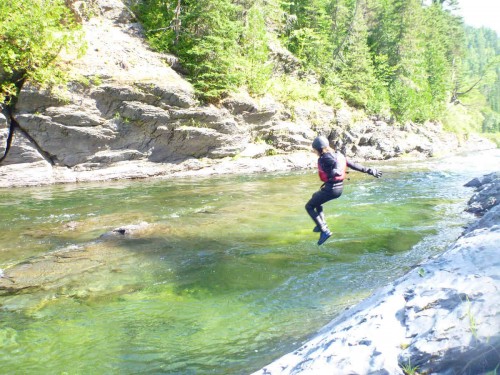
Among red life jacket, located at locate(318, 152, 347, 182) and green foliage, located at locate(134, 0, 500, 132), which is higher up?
green foliage, located at locate(134, 0, 500, 132)

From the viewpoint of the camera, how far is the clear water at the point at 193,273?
13.6ft

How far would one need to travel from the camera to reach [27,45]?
54.0 ft

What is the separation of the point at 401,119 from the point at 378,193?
80.8ft

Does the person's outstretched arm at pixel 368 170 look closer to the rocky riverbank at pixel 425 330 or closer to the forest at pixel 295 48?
the rocky riverbank at pixel 425 330

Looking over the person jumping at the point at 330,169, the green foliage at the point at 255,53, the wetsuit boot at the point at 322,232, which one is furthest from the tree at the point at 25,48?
the wetsuit boot at the point at 322,232

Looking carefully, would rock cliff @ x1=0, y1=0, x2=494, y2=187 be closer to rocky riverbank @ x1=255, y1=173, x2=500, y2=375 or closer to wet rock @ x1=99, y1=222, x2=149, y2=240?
wet rock @ x1=99, y1=222, x2=149, y2=240

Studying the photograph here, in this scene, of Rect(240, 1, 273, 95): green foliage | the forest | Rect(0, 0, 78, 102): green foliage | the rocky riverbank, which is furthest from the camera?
Rect(240, 1, 273, 95): green foliage

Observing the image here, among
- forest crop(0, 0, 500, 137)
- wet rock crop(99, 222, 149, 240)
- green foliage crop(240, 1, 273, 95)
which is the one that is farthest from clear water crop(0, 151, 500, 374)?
green foliage crop(240, 1, 273, 95)

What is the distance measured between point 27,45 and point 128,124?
5.14 metres

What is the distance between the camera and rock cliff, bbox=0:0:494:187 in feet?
55.1

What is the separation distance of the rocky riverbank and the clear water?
3.83ft

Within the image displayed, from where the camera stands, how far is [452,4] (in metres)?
55.5


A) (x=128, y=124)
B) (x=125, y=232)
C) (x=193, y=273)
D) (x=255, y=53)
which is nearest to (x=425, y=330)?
(x=193, y=273)

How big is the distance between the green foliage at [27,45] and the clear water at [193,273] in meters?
6.28
